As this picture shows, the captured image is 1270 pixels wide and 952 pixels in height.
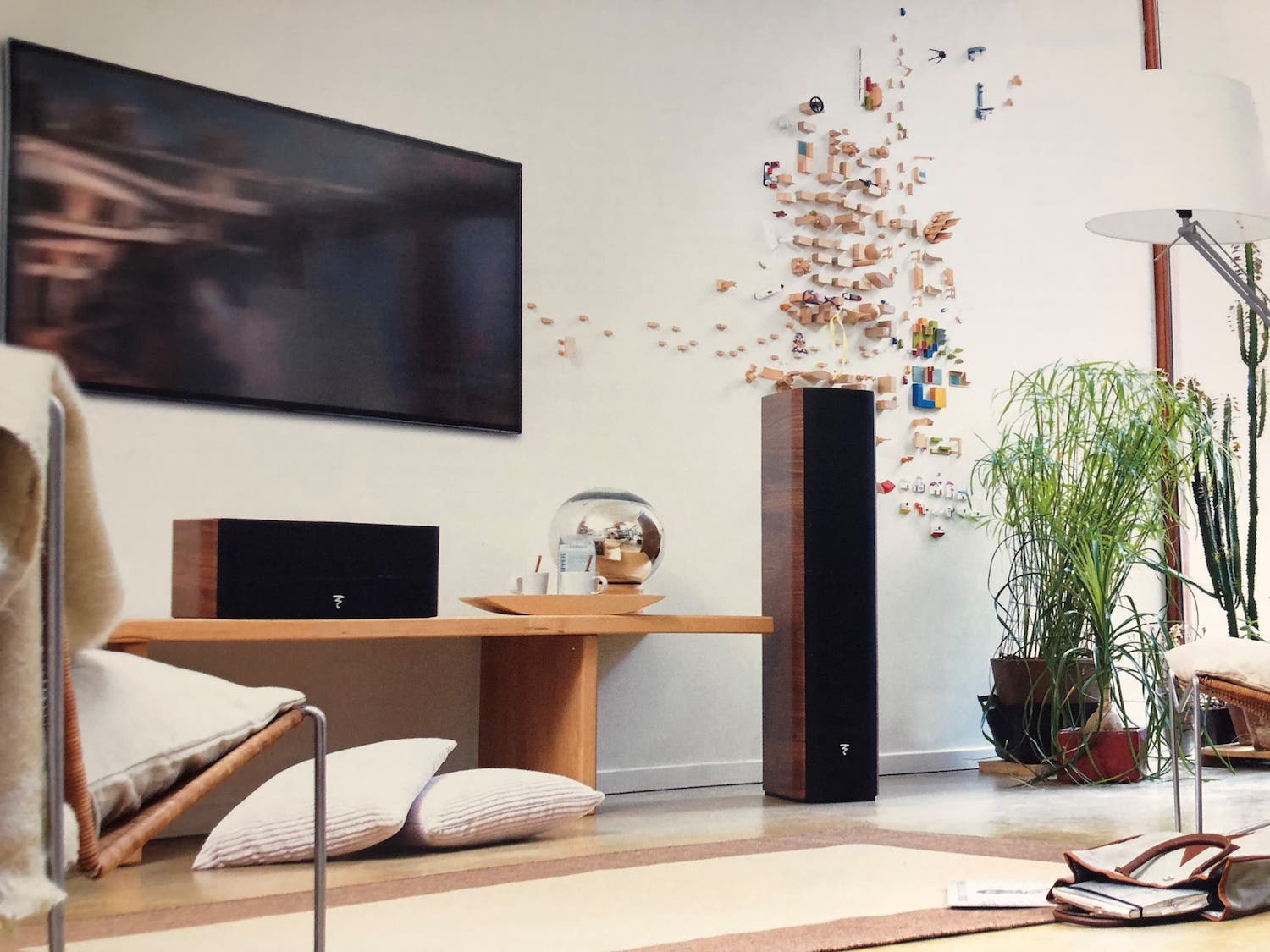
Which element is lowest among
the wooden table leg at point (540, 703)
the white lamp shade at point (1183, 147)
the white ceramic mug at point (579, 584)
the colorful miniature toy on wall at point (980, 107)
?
the wooden table leg at point (540, 703)

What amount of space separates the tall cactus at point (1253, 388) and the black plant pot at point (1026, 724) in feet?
4.02

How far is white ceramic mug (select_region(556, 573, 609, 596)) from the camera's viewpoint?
3359mm

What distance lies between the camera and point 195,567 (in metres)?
2.81

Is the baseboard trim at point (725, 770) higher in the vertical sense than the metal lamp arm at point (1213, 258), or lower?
lower

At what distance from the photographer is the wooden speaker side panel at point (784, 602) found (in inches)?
139

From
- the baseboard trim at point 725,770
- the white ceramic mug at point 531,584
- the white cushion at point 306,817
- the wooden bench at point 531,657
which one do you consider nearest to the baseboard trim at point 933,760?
the baseboard trim at point 725,770

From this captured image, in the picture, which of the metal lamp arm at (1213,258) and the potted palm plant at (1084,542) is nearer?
the metal lamp arm at (1213,258)

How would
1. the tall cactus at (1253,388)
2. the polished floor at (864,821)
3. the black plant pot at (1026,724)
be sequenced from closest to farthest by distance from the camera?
the polished floor at (864,821) < the black plant pot at (1026,724) < the tall cactus at (1253,388)

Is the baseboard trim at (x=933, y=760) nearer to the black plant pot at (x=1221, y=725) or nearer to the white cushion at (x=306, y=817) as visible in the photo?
the black plant pot at (x=1221, y=725)

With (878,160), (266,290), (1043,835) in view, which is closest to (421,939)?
(1043,835)

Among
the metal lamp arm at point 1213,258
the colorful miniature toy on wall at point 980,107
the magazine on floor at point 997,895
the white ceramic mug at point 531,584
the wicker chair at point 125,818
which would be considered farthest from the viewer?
the colorful miniature toy on wall at point 980,107

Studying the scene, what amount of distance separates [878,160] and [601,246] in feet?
3.92

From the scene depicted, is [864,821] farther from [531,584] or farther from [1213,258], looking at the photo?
[1213,258]

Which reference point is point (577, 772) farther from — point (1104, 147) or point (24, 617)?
point (24, 617)
